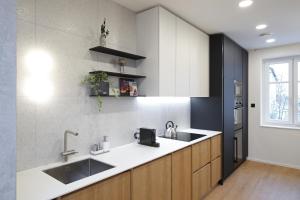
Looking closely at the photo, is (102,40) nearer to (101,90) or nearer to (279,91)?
(101,90)

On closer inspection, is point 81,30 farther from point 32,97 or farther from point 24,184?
point 24,184

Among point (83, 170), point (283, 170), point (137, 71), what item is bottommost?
point (283, 170)

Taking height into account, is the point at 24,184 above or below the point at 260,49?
below

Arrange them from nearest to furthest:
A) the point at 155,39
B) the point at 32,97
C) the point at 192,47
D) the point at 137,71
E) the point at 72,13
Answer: the point at 32,97 → the point at 72,13 → the point at 155,39 → the point at 137,71 → the point at 192,47

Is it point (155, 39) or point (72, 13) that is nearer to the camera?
point (72, 13)

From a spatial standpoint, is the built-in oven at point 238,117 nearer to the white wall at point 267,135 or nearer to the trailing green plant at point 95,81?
the white wall at point 267,135

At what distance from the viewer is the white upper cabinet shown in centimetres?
230

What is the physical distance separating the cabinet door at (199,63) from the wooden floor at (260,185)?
5.14 ft

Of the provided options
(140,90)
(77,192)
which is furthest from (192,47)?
(77,192)

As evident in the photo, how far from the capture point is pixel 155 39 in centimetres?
229

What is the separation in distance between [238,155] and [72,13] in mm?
3896

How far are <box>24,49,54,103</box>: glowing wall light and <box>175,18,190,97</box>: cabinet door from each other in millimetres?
1534

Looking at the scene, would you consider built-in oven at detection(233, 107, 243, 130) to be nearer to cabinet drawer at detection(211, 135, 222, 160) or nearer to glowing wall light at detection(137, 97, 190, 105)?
cabinet drawer at detection(211, 135, 222, 160)

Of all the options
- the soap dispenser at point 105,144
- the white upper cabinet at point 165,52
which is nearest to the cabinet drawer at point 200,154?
the white upper cabinet at point 165,52
